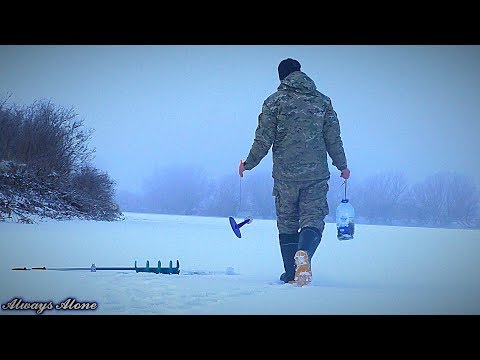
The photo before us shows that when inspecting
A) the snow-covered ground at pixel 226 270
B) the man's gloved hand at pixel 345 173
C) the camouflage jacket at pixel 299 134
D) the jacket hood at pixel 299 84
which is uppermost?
the jacket hood at pixel 299 84

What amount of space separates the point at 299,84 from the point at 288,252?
3.78 feet

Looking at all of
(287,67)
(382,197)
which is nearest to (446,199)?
(382,197)

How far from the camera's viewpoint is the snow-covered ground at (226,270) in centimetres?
494

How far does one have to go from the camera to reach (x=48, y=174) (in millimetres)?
5230

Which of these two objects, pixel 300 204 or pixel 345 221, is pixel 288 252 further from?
pixel 345 221

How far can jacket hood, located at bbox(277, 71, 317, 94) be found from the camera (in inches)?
197

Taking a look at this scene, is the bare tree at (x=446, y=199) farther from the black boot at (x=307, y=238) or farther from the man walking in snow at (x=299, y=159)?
the black boot at (x=307, y=238)

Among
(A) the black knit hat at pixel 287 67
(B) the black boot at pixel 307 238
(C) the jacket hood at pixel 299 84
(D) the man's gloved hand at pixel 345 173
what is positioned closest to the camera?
(B) the black boot at pixel 307 238

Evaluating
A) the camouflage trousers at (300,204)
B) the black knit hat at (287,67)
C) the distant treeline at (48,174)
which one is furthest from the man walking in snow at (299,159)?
the distant treeline at (48,174)

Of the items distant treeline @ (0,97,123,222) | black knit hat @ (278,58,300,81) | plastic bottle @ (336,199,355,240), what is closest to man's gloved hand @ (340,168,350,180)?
plastic bottle @ (336,199,355,240)

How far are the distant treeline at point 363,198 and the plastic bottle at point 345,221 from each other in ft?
0.16
